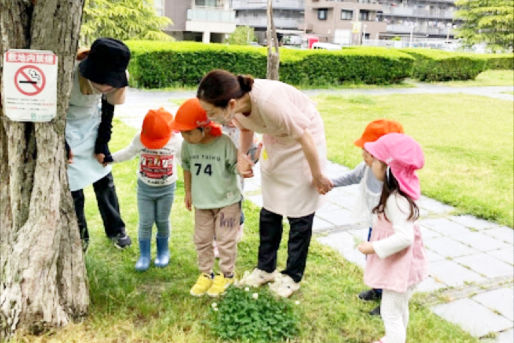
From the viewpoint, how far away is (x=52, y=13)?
2.30m

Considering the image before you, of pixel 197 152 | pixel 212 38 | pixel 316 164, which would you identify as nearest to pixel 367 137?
pixel 316 164

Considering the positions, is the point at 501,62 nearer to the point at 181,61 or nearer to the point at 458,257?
the point at 181,61

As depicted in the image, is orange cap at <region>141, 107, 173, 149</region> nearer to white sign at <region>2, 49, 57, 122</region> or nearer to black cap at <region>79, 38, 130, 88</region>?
black cap at <region>79, 38, 130, 88</region>

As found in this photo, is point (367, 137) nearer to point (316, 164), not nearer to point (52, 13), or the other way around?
point (316, 164)

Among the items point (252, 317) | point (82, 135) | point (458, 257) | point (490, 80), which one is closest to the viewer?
point (252, 317)

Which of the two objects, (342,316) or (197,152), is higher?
(197,152)

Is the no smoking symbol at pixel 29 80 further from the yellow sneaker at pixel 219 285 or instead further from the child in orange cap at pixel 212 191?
the yellow sneaker at pixel 219 285

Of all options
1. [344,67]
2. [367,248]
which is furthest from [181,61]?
[367,248]

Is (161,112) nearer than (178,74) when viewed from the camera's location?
Yes

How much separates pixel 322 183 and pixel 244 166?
45 centimetres

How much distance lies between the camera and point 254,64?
51.8 feet

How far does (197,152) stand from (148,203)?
0.60m

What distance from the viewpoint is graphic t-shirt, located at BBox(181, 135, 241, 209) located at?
301 cm

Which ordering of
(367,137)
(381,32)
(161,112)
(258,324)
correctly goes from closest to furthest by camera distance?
(258,324) < (367,137) < (161,112) < (381,32)
